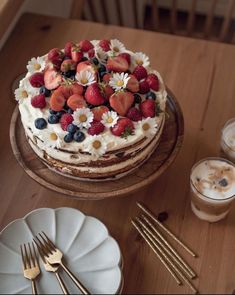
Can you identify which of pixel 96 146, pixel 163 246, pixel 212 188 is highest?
pixel 96 146

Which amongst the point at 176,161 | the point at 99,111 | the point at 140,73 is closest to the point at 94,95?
the point at 99,111

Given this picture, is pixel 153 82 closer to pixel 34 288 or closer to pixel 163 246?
pixel 163 246

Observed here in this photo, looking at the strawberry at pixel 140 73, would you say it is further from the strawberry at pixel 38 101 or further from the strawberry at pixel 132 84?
the strawberry at pixel 38 101

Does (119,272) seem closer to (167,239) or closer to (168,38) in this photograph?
(167,239)

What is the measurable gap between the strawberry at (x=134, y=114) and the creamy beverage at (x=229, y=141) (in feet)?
0.80

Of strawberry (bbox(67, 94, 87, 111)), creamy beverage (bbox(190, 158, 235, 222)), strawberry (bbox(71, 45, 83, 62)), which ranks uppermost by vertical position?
strawberry (bbox(71, 45, 83, 62))

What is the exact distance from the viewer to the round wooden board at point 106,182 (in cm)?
90

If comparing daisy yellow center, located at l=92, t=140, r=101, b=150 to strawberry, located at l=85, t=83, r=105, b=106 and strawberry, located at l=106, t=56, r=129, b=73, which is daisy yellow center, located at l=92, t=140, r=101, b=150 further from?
strawberry, located at l=106, t=56, r=129, b=73

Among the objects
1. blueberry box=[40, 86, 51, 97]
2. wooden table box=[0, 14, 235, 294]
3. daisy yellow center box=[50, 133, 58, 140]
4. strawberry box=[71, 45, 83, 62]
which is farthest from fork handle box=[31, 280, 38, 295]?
strawberry box=[71, 45, 83, 62]

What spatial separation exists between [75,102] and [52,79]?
0.32 feet

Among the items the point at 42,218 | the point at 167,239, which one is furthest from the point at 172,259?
the point at 42,218

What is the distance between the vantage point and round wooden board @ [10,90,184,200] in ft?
2.97

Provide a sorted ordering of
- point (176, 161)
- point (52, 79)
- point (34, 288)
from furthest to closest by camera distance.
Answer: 1. point (176, 161)
2. point (52, 79)
3. point (34, 288)

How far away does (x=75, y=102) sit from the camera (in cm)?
88
